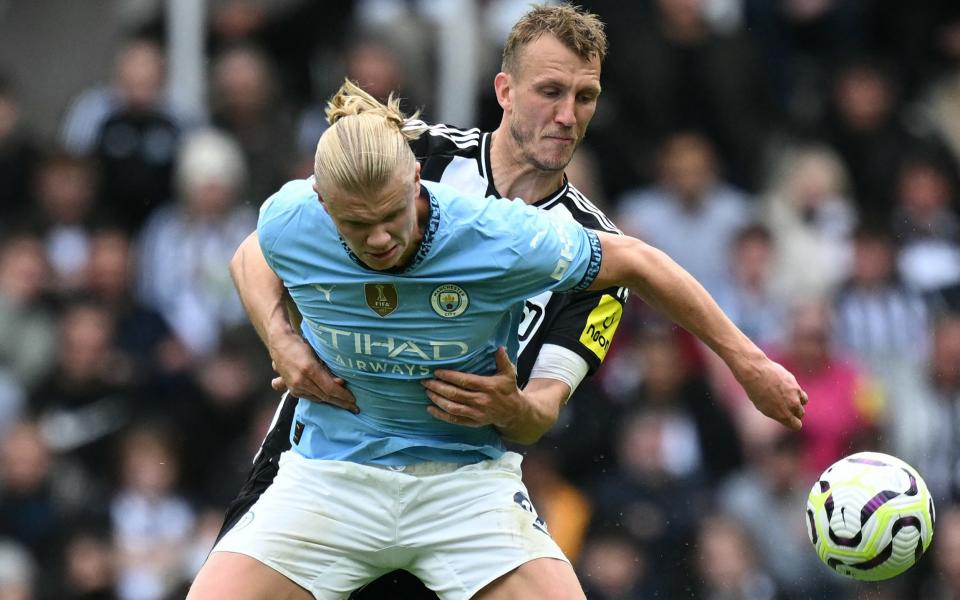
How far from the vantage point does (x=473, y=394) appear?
5.03 meters

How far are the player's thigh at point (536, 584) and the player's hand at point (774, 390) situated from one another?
2.60 feet

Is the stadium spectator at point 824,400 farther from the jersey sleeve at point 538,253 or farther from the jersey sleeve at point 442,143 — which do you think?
the jersey sleeve at point 538,253

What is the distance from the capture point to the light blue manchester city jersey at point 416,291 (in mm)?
4891

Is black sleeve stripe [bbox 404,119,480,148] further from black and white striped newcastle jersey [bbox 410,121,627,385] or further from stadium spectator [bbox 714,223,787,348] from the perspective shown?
stadium spectator [bbox 714,223,787,348]

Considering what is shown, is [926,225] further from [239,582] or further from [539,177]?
[239,582]

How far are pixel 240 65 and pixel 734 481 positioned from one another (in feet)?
13.6

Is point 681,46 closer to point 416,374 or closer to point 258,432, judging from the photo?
point 258,432

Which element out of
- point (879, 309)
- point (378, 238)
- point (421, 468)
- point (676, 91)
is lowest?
point (879, 309)

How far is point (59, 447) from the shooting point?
1023 centimetres

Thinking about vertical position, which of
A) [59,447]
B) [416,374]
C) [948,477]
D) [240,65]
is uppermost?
[416,374]

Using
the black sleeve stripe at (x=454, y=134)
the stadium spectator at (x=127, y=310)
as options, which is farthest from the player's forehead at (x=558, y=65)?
the stadium spectator at (x=127, y=310)

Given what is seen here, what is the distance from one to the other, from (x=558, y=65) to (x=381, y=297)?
3.95 feet

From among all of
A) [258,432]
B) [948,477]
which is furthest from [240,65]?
[948,477]

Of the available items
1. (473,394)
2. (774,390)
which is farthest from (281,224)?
(774,390)
